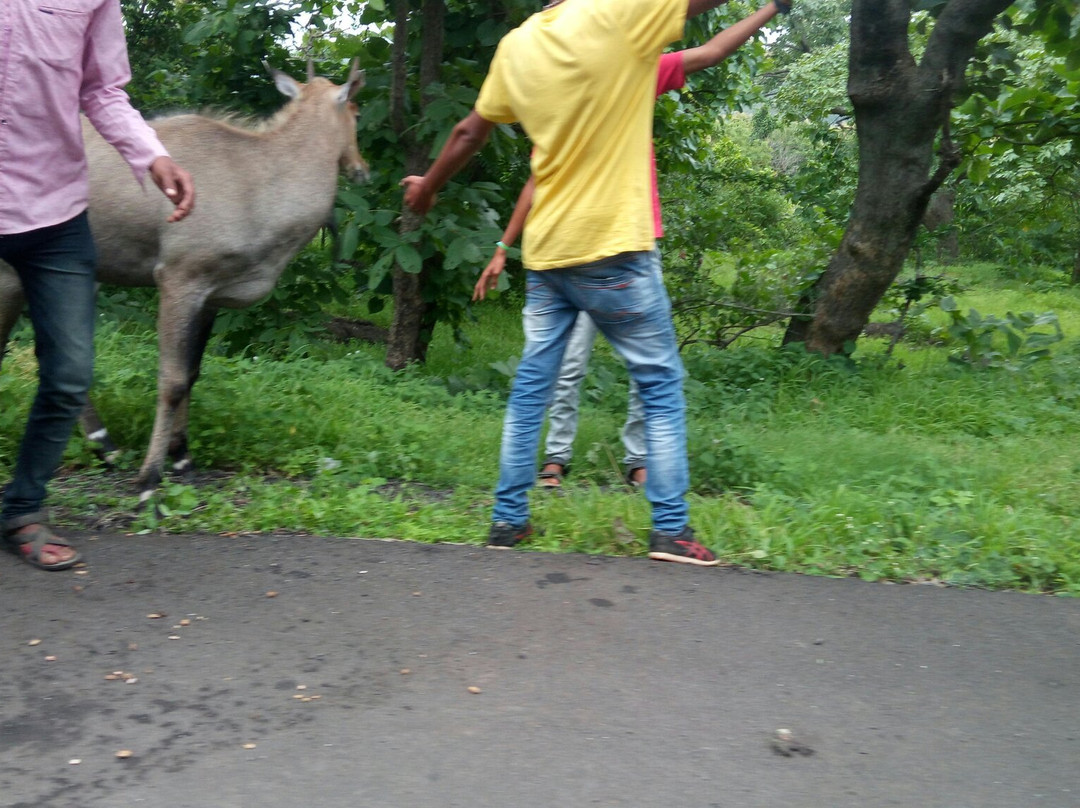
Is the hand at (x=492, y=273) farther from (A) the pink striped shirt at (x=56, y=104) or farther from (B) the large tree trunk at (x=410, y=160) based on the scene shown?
(B) the large tree trunk at (x=410, y=160)

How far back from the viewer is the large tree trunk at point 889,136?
7617 millimetres

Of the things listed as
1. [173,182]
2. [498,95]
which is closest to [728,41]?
[498,95]

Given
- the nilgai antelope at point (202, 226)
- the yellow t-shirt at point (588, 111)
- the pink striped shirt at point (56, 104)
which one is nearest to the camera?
the pink striped shirt at point (56, 104)

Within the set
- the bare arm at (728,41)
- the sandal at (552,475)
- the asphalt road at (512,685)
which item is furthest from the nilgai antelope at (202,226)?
the bare arm at (728,41)

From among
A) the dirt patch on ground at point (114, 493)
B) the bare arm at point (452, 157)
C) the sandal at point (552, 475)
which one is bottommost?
the dirt patch on ground at point (114, 493)

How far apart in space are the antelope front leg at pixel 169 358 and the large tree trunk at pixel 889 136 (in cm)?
456

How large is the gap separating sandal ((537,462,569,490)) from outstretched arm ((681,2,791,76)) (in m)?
1.88

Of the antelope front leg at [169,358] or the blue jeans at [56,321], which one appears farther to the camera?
the antelope front leg at [169,358]

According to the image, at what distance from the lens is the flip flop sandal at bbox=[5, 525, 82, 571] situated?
399 cm

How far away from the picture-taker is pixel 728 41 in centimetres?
438

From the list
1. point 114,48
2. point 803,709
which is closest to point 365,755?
point 803,709

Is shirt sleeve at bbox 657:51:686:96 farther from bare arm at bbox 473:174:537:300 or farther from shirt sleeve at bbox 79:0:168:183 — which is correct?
shirt sleeve at bbox 79:0:168:183

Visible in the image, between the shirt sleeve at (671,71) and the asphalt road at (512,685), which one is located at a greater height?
the shirt sleeve at (671,71)

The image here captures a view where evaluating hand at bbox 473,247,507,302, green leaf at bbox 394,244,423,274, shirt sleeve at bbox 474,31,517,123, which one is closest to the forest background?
green leaf at bbox 394,244,423,274
